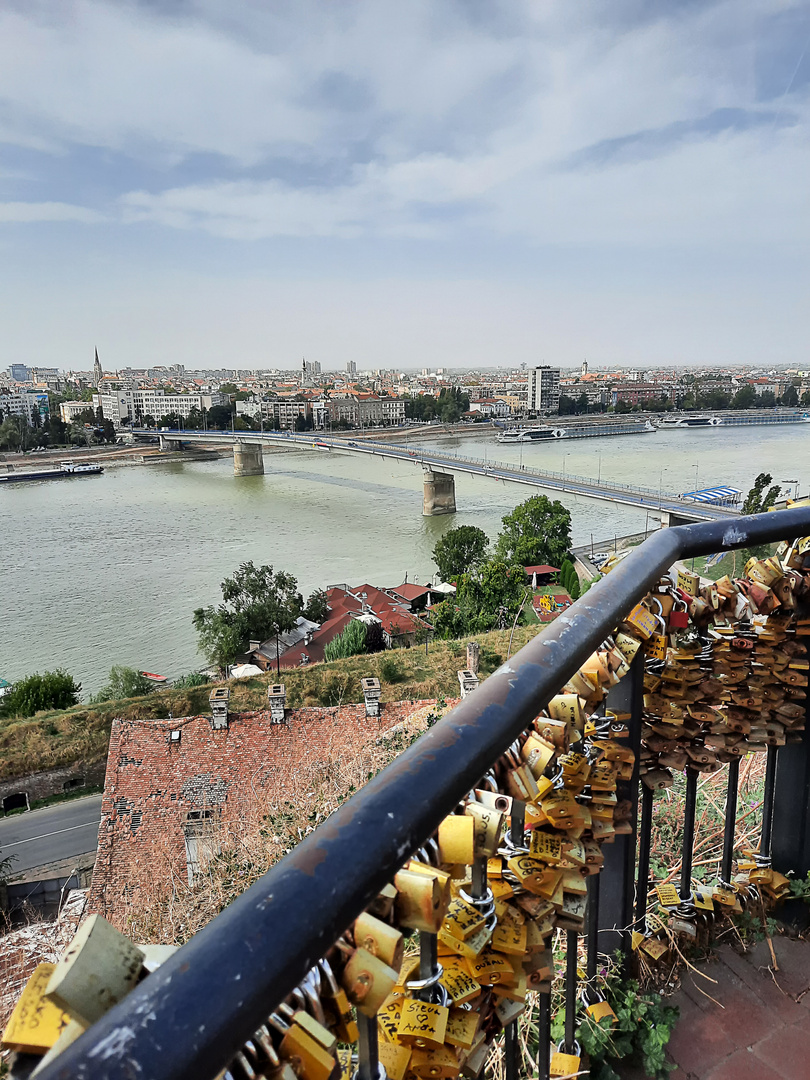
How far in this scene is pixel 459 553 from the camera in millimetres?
16484

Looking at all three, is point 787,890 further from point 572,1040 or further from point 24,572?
point 24,572

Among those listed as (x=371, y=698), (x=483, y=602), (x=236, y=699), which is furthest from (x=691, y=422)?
(x=371, y=698)

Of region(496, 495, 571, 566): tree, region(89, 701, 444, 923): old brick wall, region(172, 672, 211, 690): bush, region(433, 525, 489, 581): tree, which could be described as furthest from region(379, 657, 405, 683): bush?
region(496, 495, 571, 566): tree

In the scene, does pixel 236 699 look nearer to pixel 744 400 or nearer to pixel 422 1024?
pixel 422 1024

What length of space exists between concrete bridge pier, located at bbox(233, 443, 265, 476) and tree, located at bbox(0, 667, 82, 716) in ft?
69.7

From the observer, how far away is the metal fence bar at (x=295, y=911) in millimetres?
251

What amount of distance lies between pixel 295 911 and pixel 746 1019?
0.88 metres

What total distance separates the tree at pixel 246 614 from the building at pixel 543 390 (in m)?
44.6

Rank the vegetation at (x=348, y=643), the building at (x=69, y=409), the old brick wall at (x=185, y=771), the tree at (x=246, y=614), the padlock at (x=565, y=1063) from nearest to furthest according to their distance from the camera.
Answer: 1. the padlock at (x=565, y=1063)
2. the old brick wall at (x=185, y=771)
3. the vegetation at (x=348, y=643)
4. the tree at (x=246, y=614)
5. the building at (x=69, y=409)

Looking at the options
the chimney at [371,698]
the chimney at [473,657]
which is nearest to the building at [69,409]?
the chimney at [473,657]

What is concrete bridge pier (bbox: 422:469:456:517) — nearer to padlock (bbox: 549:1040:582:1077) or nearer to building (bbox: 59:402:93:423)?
padlock (bbox: 549:1040:582:1077)

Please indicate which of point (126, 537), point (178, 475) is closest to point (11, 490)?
point (178, 475)

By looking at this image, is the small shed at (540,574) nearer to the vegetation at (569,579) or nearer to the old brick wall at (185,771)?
the vegetation at (569,579)

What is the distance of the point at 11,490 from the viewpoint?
29.7 m
